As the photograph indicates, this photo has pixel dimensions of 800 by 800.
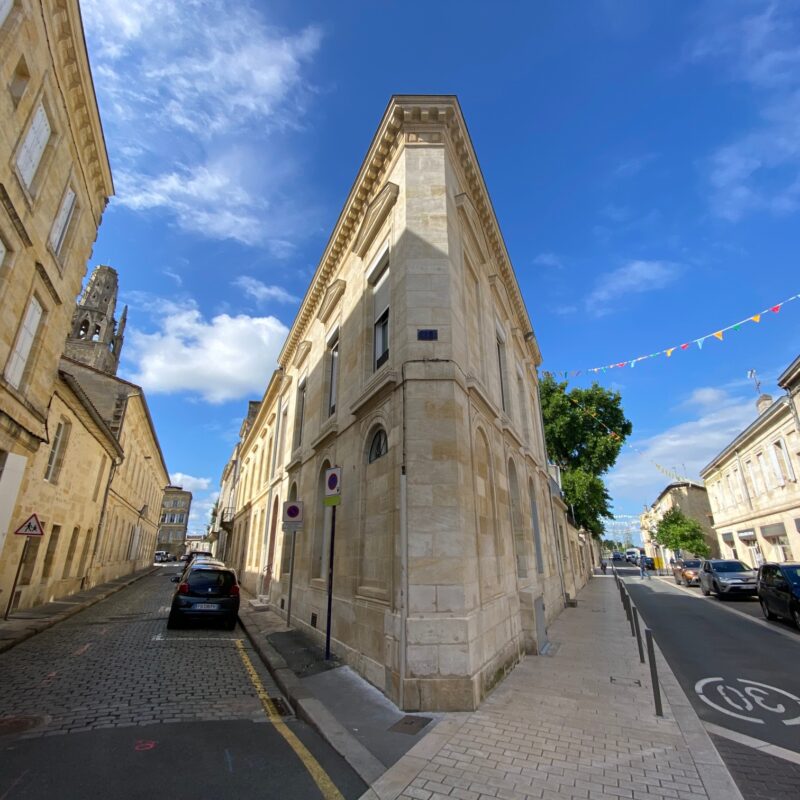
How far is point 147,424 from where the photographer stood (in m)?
29.2

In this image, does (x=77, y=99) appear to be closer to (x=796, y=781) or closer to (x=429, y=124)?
(x=429, y=124)

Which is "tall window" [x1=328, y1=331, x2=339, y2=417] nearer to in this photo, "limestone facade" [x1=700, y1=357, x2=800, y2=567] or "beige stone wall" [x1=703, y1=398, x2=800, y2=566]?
"limestone facade" [x1=700, y1=357, x2=800, y2=567]

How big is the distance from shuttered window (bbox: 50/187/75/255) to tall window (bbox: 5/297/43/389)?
1545 millimetres

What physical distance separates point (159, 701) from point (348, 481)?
4.11 m

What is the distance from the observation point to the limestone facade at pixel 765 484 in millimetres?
22469

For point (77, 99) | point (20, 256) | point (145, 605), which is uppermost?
point (77, 99)

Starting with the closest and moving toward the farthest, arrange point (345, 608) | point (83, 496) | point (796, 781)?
point (796, 781) < point (345, 608) < point (83, 496)

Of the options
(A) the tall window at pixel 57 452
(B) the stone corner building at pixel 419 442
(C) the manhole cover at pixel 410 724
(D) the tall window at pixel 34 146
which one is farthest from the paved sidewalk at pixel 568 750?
(A) the tall window at pixel 57 452

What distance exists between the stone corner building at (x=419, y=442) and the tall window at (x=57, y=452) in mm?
7233

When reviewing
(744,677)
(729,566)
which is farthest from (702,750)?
(729,566)

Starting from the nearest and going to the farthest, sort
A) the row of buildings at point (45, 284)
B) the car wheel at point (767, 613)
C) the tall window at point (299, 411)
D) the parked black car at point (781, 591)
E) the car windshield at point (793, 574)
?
the row of buildings at point (45, 284), the parked black car at point (781, 591), the car windshield at point (793, 574), the car wheel at point (767, 613), the tall window at point (299, 411)

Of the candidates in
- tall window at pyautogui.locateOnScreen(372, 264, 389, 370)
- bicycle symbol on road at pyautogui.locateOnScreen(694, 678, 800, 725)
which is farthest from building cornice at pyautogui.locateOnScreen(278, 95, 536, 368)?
bicycle symbol on road at pyautogui.locateOnScreen(694, 678, 800, 725)

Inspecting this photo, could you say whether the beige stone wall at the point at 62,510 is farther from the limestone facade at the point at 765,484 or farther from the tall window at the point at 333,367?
the limestone facade at the point at 765,484

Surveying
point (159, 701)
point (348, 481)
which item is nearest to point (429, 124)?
point (348, 481)
